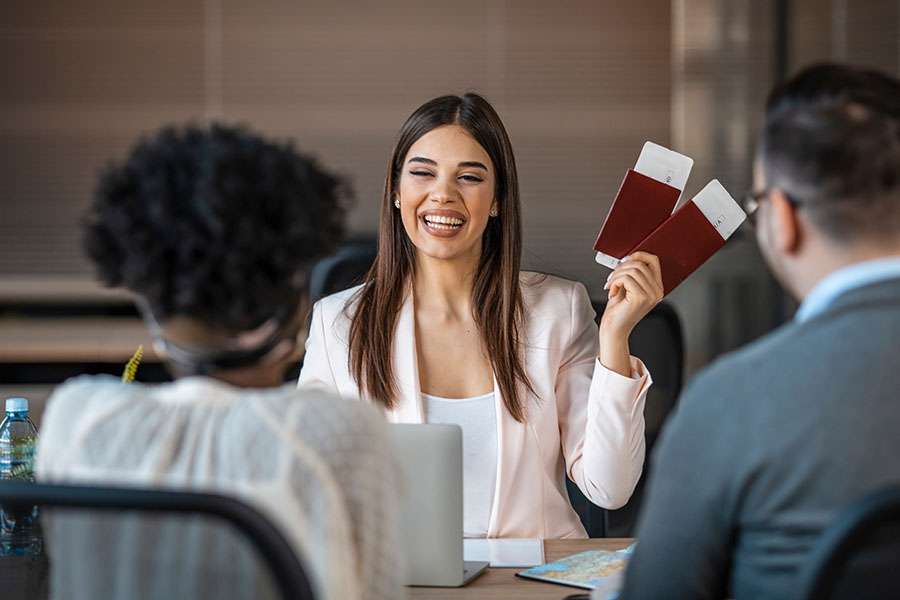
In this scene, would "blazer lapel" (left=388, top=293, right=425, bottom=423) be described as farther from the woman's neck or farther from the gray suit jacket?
the gray suit jacket

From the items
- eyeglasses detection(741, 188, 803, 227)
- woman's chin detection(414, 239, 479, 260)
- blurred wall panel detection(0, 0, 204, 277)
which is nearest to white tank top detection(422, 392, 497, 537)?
woman's chin detection(414, 239, 479, 260)

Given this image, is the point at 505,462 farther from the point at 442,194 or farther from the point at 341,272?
the point at 341,272

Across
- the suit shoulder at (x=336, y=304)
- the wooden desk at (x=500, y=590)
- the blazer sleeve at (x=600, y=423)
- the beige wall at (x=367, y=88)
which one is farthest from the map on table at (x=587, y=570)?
the beige wall at (x=367, y=88)

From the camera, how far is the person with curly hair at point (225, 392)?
0.99 m

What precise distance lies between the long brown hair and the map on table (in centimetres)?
45

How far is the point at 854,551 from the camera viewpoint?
95cm

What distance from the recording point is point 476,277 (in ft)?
7.36

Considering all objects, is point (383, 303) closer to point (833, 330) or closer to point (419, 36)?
point (833, 330)

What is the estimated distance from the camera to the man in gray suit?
1.01m

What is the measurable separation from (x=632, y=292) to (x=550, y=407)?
306mm

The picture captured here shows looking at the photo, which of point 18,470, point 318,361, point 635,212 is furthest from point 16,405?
point 635,212

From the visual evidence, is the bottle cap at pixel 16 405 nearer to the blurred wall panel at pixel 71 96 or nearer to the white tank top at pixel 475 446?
the white tank top at pixel 475 446

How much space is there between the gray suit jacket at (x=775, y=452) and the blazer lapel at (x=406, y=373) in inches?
40.2

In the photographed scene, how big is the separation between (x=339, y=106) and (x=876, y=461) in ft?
14.8
